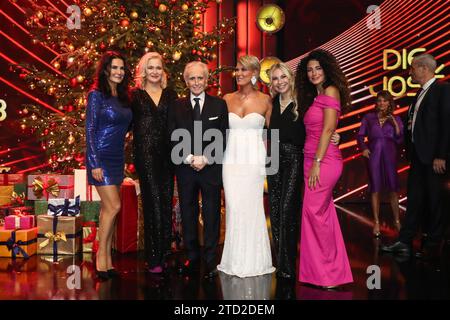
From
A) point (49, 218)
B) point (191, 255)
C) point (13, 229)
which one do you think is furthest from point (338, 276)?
point (13, 229)

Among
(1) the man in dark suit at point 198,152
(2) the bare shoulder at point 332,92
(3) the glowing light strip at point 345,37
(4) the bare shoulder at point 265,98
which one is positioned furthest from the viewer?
(3) the glowing light strip at point 345,37

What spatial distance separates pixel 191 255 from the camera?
12.1 feet

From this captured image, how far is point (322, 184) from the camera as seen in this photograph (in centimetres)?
331

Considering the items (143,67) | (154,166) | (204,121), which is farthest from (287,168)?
(143,67)

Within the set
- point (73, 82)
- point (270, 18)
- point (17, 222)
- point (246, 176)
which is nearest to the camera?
point (246, 176)

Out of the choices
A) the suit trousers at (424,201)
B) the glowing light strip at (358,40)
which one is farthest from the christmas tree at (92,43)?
the glowing light strip at (358,40)

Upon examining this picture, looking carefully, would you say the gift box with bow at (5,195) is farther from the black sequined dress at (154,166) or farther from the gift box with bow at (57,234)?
the black sequined dress at (154,166)

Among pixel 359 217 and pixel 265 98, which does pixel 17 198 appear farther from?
pixel 359 217

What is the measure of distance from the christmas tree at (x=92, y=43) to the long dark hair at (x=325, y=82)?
1.87m

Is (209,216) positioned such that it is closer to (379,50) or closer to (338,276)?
(338,276)

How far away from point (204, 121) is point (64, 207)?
1.81 metres

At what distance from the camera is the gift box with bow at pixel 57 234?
14.3 ft

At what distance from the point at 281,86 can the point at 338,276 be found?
4.64ft

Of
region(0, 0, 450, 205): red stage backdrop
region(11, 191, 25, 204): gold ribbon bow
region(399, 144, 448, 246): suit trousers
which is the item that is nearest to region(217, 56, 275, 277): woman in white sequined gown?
region(399, 144, 448, 246): suit trousers
